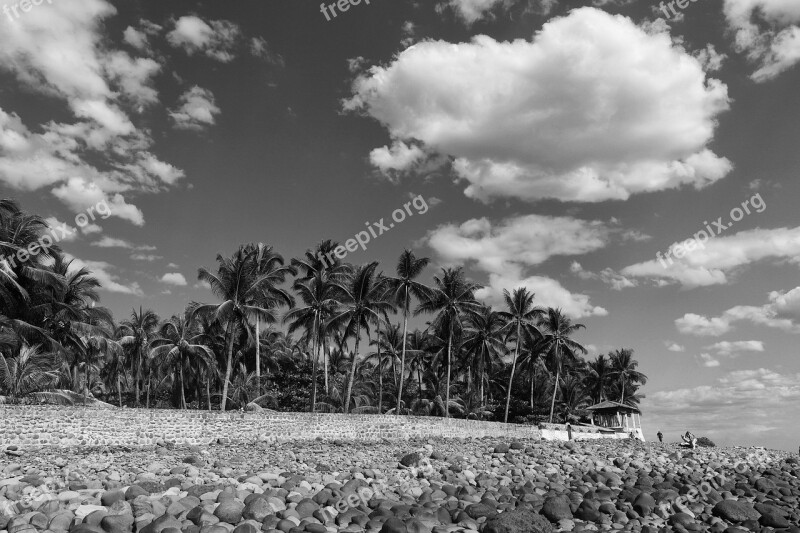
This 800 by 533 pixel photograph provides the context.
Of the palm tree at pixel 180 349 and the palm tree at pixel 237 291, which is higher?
the palm tree at pixel 237 291

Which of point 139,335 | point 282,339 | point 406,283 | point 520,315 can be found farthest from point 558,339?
point 139,335

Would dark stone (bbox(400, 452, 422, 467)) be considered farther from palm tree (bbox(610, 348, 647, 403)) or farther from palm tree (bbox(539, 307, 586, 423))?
palm tree (bbox(610, 348, 647, 403))

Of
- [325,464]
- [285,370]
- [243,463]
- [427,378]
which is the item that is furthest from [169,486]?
[427,378]

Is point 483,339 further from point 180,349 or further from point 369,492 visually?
point 369,492

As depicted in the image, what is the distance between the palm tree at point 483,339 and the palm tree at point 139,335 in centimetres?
2254

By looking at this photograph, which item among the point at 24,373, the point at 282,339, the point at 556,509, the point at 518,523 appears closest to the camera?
the point at 518,523

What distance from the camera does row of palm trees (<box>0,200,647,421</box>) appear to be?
23688 millimetres

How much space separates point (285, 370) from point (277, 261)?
836cm

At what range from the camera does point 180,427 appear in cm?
1859

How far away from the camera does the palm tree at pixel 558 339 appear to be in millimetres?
43688

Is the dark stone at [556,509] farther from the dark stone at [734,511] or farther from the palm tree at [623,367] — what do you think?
the palm tree at [623,367]

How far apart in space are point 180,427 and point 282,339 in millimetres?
30403

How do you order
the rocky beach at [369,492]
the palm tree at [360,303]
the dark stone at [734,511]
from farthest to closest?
the palm tree at [360,303], the dark stone at [734,511], the rocky beach at [369,492]

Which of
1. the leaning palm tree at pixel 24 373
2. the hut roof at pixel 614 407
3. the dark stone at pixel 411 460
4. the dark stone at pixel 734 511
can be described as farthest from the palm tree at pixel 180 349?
the dark stone at pixel 734 511
